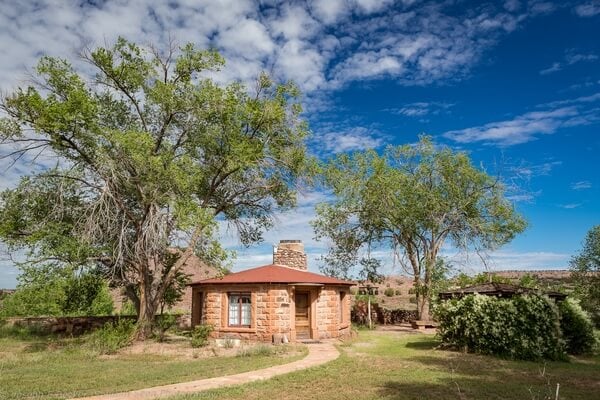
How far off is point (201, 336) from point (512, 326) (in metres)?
11.7

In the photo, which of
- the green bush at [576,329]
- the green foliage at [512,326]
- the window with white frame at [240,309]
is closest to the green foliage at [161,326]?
the window with white frame at [240,309]

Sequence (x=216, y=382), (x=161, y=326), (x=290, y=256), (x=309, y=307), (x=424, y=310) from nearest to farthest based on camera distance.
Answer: (x=216, y=382) → (x=161, y=326) → (x=309, y=307) → (x=290, y=256) → (x=424, y=310)

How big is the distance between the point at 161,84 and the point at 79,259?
8000 mm

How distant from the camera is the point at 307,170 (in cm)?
2231

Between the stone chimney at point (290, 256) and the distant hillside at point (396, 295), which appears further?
the distant hillside at point (396, 295)

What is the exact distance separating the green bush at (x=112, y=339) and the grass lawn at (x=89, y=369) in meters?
0.43

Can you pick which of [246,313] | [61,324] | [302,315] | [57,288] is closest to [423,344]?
[302,315]

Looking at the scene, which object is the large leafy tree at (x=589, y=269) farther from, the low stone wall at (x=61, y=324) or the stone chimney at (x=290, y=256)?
the low stone wall at (x=61, y=324)

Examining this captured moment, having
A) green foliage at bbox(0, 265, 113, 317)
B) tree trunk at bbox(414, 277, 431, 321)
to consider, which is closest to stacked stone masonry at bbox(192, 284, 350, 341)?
green foliage at bbox(0, 265, 113, 317)

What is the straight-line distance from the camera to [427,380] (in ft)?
35.2

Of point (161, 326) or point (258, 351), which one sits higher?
point (161, 326)

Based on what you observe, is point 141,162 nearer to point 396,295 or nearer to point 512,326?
point 512,326

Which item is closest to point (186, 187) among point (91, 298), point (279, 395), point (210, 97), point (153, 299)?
point (210, 97)

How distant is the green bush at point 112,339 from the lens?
15916 mm
